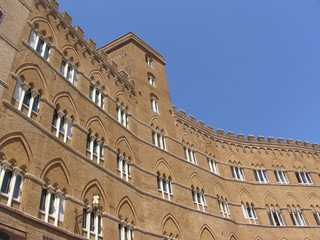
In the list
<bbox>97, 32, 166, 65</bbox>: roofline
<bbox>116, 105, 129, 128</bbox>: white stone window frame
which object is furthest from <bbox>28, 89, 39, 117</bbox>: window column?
<bbox>97, 32, 166, 65</bbox>: roofline

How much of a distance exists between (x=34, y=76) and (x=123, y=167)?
6288 millimetres

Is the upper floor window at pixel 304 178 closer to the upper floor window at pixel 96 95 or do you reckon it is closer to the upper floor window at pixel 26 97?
the upper floor window at pixel 96 95

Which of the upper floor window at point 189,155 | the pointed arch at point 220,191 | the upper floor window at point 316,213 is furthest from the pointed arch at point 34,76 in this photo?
the upper floor window at point 316,213

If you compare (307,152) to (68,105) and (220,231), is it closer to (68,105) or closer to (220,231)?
(220,231)

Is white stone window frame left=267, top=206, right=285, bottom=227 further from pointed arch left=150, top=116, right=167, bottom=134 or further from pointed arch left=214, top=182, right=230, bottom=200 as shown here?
pointed arch left=150, top=116, right=167, bottom=134

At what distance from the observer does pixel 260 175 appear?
26.2m

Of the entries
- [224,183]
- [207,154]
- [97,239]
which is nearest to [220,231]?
[224,183]

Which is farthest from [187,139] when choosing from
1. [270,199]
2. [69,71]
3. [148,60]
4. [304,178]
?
[304,178]

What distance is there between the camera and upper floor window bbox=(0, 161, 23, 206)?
9.92 metres

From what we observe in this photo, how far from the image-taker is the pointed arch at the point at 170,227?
16.6 meters

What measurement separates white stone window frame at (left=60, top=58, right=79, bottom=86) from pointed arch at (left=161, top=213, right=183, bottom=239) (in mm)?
8293

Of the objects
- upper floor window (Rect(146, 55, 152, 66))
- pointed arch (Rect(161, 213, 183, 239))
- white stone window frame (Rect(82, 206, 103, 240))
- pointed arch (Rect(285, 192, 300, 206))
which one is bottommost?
white stone window frame (Rect(82, 206, 103, 240))

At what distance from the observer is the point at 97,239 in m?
12.6

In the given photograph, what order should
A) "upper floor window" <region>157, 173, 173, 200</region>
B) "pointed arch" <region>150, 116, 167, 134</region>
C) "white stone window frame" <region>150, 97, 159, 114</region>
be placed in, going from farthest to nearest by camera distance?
"white stone window frame" <region>150, 97, 159, 114</region> → "pointed arch" <region>150, 116, 167, 134</region> → "upper floor window" <region>157, 173, 173, 200</region>
